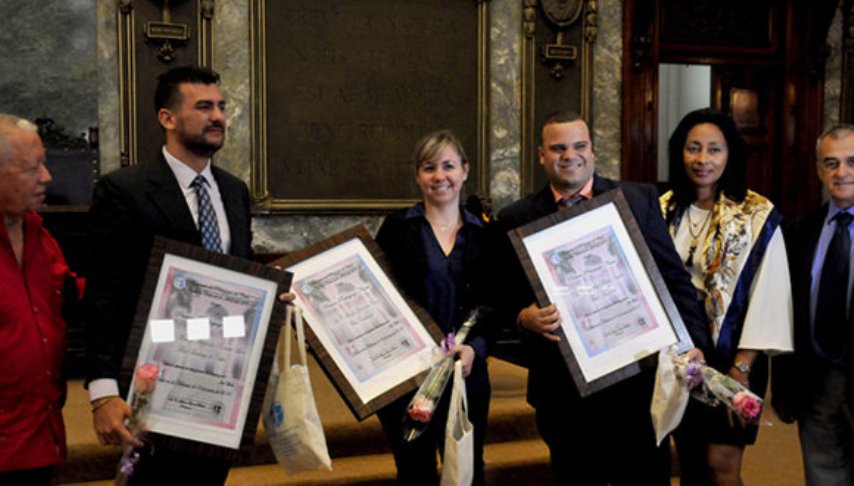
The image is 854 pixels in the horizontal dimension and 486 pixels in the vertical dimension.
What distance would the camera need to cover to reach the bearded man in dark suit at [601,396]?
92.4 inches

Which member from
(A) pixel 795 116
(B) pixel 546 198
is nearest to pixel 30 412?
(B) pixel 546 198

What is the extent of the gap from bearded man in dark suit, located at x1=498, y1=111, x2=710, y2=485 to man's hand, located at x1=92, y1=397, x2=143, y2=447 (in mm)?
1085

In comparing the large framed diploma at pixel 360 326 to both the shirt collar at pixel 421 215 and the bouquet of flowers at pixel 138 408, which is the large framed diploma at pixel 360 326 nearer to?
the shirt collar at pixel 421 215

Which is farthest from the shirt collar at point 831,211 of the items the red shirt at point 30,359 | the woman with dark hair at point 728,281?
the red shirt at point 30,359

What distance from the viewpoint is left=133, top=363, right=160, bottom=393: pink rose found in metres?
1.98

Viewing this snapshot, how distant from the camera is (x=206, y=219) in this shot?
88.7 inches

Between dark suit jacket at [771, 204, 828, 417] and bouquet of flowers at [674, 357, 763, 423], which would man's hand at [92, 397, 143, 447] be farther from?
dark suit jacket at [771, 204, 828, 417]

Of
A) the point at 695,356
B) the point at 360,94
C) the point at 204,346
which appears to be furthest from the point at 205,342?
the point at 360,94

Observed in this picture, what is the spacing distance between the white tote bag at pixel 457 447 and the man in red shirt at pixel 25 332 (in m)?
1.00

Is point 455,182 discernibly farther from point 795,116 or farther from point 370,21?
point 795,116

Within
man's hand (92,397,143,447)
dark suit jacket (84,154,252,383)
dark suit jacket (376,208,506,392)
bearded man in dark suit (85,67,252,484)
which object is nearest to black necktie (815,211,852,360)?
dark suit jacket (376,208,506,392)

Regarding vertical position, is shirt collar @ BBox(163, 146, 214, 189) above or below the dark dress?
above

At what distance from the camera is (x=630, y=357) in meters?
2.28

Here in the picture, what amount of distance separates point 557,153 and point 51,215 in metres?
3.14
